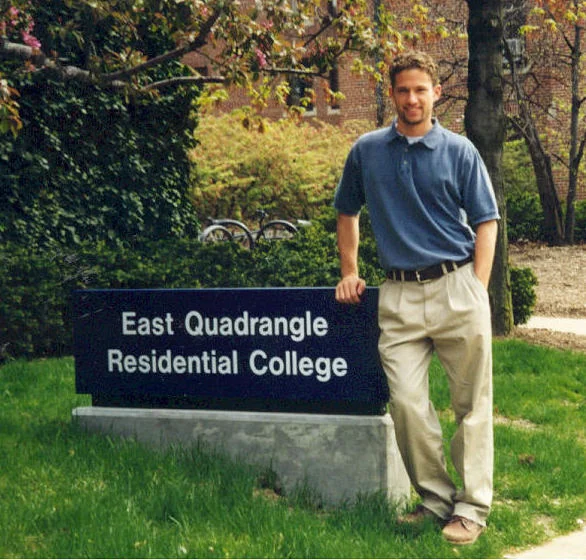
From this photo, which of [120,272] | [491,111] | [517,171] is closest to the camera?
[120,272]

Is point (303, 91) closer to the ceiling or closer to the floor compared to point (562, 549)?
closer to the ceiling

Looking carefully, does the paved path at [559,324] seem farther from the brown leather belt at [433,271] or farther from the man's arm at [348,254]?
the brown leather belt at [433,271]

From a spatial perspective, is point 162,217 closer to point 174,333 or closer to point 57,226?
point 57,226

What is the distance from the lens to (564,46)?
2444 centimetres

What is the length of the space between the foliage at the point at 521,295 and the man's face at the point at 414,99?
743 cm

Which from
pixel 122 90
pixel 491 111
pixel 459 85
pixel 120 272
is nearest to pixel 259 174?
pixel 459 85

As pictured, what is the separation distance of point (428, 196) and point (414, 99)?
17.1 inches

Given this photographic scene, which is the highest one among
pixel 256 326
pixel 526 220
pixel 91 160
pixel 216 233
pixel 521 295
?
pixel 91 160

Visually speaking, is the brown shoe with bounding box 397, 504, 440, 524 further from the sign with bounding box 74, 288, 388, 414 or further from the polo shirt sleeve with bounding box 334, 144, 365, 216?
the polo shirt sleeve with bounding box 334, 144, 365, 216

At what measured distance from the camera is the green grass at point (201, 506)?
4.33 meters

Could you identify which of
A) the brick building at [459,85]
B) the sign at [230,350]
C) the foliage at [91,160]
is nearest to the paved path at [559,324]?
the foliage at [91,160]

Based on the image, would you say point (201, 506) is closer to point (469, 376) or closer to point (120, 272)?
point (469, 376)

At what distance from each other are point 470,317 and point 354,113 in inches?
1075

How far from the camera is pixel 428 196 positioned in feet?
15.1
